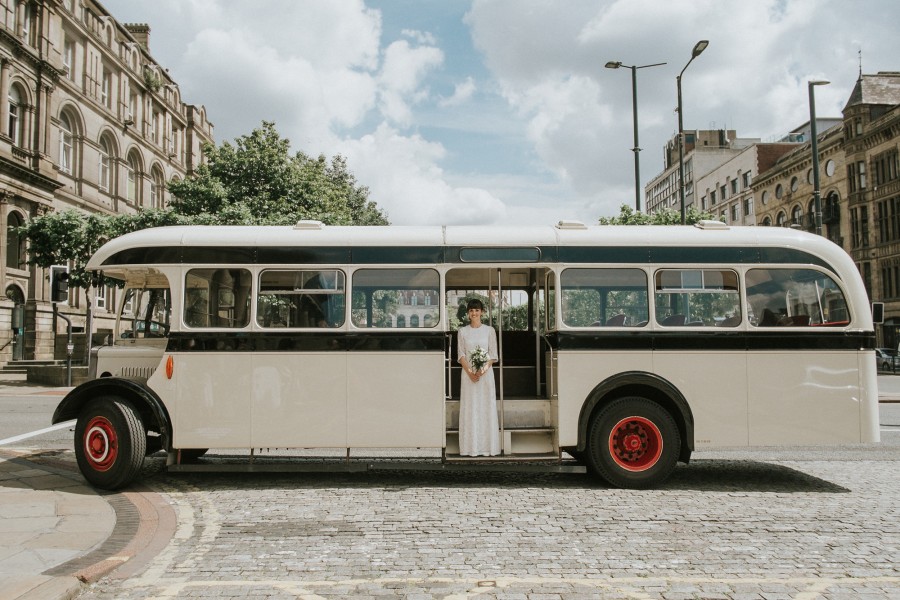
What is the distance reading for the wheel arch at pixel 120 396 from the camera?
7656 mm

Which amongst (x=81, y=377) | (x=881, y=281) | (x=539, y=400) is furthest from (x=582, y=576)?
(x=881, y=281)

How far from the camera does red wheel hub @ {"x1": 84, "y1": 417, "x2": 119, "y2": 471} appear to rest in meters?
7.57

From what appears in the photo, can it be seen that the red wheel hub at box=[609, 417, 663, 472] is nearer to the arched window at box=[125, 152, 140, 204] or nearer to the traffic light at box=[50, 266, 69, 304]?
the traffic light at box=[50, 266, 69, 304]

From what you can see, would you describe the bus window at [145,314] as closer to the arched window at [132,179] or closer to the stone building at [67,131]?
the stone building at [67,131]

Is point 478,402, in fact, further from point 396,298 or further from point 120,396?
point 120,396

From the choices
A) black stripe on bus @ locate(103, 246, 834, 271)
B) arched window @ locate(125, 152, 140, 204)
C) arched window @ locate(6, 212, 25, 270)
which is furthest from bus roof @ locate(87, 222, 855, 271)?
arched window @ locate(125, 152, 140, 204)

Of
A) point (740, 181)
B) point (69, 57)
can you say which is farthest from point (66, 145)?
point (740, 181)

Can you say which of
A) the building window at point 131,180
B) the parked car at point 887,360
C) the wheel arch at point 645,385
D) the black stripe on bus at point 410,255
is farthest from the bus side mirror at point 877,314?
the building window at point 131,180

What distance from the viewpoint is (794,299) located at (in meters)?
7.88

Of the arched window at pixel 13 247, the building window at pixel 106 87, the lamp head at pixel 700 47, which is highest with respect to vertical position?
the building window at pixel 106 87

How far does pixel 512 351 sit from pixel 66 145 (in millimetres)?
36820

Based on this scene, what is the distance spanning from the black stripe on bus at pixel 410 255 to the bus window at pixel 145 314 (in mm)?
446

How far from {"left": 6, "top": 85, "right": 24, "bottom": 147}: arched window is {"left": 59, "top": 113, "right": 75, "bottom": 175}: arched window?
9.58 feet

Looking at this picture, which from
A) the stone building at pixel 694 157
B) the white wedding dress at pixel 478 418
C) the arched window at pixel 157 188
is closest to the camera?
the white wedding dress at pixel 478 418
